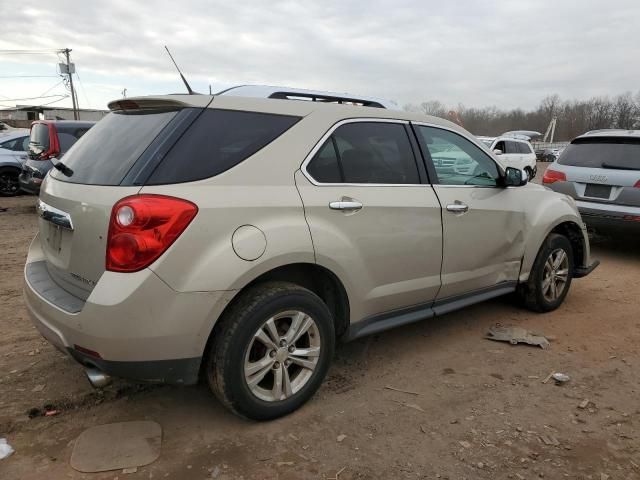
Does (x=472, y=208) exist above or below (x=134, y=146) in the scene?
below

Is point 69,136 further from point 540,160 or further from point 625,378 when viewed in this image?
point 540,160

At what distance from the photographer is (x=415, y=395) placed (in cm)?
323

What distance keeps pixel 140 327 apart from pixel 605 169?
254 inches

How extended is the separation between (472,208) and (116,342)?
8.36 feet

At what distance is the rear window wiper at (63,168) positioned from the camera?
290 centimetres

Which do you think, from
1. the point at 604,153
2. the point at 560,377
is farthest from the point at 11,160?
the point at 560,377

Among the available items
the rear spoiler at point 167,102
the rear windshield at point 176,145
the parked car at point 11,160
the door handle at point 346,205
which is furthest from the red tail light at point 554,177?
the parked car at point 11,160

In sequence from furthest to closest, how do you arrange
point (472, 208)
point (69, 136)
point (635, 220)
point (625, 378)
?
1. point (69, 136)
2. point (635, 220)
3. point (472, 208)
4. point (625, 378)

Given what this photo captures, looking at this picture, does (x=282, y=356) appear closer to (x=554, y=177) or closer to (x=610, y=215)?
(x=610, y=215)

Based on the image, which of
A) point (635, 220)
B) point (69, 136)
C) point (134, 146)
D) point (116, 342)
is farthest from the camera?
point (69, 136)

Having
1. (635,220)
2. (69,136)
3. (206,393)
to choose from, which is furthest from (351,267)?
(69,136)

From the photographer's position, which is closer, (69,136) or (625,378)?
(625,378)

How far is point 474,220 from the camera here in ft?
12.3

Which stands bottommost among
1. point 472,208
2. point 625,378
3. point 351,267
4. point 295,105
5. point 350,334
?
point 625,378
